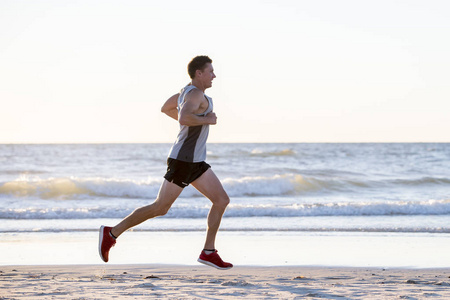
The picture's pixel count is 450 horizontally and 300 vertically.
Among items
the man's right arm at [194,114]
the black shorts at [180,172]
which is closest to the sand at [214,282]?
the black shorts at [180,172]

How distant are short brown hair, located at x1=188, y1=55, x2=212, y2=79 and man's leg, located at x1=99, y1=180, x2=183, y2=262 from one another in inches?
39.6

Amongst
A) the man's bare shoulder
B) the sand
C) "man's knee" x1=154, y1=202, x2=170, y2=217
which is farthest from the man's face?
the sand

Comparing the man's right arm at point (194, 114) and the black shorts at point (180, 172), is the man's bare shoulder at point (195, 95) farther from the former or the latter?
the black shorts at point (180, 172)

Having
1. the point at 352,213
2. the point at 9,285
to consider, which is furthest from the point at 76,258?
the point at 352,213

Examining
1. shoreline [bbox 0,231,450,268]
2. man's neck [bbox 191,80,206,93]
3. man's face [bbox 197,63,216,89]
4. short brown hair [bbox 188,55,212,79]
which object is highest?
short brown hair [bbox 188,55,212,79]

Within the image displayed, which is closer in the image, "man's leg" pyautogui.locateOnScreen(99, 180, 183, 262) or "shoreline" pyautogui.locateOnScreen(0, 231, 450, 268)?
"man's leg" pyautogui.locateOnScreen(99, 180, 183, 262)

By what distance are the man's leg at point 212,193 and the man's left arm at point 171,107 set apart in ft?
2.05

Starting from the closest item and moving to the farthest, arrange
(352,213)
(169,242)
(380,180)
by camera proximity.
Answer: (169,242)
(352,213)
(380,180)

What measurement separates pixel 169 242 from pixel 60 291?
369 centimetres

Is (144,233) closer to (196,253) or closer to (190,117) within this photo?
(196,253)

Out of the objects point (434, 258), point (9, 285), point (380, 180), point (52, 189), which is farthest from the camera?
point (380, 180)

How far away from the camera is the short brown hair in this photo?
5.41 meters

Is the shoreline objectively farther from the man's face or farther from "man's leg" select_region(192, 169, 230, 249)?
the man's face

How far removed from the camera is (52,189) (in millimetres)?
17859
